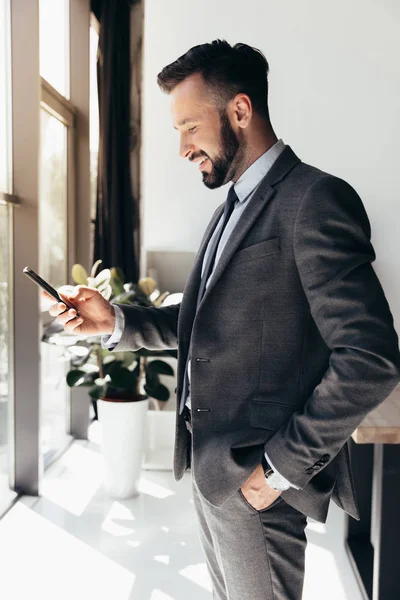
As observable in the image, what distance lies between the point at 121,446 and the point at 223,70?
218cm

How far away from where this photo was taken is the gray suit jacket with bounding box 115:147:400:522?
95 cm

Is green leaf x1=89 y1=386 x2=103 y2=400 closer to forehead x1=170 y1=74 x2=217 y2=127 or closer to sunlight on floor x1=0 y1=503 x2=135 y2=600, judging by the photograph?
sunlight on floor x1=0 y1=503 x2=135 y2=600

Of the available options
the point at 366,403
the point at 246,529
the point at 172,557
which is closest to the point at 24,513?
the point at 172,557

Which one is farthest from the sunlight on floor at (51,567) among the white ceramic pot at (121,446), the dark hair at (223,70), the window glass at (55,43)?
the window glass at (55,43)

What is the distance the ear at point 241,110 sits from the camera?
3.73 feet

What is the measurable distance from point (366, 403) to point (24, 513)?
2.18 m

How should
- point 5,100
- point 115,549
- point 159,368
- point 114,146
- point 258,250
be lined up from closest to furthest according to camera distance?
1. point 258,250
2. point 115,549
3. point 5,100
4. point 159,368
5. point 114,146

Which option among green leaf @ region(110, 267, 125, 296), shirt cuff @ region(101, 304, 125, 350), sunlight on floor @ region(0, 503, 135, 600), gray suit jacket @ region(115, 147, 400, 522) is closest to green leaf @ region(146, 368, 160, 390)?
green leaf @ region(110, 267, 125, 296)

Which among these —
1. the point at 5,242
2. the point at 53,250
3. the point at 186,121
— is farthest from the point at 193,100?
the point at 53,250

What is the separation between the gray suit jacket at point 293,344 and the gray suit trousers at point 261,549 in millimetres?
55

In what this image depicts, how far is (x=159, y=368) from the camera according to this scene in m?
3.02

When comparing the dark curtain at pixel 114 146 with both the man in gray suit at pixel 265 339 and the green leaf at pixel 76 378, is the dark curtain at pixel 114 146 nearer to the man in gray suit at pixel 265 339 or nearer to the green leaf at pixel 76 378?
the green leaf at pixel 76 378

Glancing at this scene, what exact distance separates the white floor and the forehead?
1655 mm

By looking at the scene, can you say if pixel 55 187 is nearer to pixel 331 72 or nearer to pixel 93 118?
pixel 93 118
